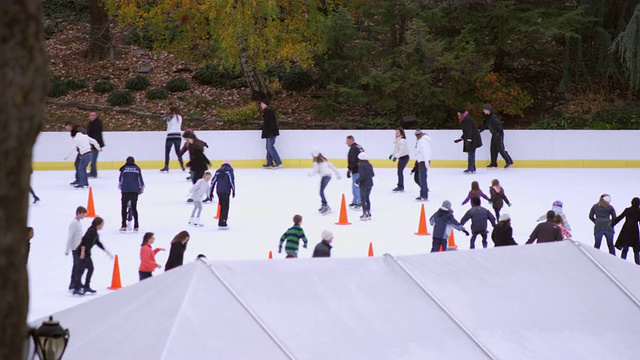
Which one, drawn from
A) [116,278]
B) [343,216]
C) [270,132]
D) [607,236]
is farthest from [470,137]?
[116,278]

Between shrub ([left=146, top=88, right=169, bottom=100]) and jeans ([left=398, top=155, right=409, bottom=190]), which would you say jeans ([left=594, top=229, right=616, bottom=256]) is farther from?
shrub ([left=146, top=88, right=169, bottom=100])

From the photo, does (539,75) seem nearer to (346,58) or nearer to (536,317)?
(346,58)

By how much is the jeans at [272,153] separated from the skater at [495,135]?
5154mm

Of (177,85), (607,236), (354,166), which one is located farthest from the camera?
(177,85)

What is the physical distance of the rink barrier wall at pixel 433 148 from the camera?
88.7 ft

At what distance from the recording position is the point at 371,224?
63.4 feet

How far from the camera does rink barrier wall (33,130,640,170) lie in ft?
88.7

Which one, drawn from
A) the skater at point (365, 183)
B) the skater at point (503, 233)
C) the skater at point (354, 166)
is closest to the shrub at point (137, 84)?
the skater at point (354, 166)

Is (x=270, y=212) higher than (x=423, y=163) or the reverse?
the reverse

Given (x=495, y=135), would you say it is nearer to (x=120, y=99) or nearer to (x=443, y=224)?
(x=443, y=224)

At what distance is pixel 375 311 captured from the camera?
890 cm

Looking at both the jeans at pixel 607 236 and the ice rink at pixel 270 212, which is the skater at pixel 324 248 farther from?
the jeans at pixel 607 236

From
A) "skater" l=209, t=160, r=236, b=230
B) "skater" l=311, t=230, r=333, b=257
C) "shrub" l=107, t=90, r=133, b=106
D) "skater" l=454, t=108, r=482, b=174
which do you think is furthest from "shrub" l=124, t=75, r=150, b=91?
"skater" l=311, t=230, r=333, b=257

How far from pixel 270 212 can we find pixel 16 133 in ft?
54.2
